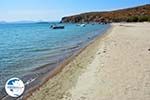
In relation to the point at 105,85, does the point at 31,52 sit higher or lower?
lower

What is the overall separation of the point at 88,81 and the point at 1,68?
9.25 metres

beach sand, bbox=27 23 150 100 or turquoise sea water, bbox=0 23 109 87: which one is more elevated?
beach sand, bbox=27 23 150 100

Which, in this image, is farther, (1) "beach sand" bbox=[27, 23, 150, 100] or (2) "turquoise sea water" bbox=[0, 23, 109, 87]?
(2) "turquoise sea water" bbox=[0, 23, 109, 87]

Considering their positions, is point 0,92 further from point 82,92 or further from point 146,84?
point 146,84

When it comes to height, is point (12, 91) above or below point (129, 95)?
above

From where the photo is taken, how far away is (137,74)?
41.6 feet

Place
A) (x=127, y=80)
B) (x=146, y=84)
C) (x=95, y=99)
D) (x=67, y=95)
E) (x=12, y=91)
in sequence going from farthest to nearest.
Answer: (x=127, y=80) → (x=146, y=84) → (x=67, y=95) → (x=95, y=99) → (x=12, y=91)

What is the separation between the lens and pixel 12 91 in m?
8.10

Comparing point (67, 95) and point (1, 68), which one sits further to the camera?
point (1, 68)

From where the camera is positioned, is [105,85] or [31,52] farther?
[31,52]

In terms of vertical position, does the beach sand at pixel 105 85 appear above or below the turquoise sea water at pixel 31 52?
above

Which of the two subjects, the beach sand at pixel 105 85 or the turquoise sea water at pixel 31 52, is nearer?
the beach sand at pixel 105 85

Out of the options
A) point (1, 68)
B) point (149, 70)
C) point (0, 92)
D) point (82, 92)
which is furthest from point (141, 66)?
point (1, 68)

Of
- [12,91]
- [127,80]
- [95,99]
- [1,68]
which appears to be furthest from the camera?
[1,68]
